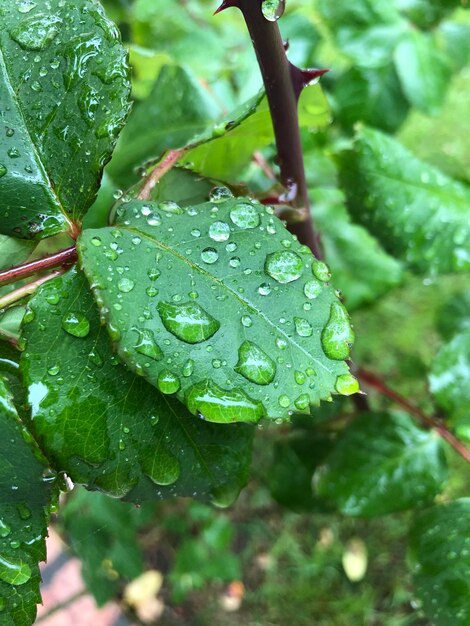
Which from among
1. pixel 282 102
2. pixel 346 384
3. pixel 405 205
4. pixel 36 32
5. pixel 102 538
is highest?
pixel 36 32

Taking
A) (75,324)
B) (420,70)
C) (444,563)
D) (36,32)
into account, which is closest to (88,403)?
(75,324)

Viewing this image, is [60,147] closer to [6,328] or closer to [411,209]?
[6,328]

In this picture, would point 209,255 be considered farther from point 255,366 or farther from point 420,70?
point 420,70

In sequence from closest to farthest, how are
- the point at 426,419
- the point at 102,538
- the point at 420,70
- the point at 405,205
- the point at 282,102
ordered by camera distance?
the point at 282,102 < the point at 405,205 < the point at 426,419 < the point at 420,70 < the point at 102,538

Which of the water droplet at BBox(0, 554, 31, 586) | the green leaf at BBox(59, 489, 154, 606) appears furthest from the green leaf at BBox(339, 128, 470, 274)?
the green leaf at BBox(59, 489, 154, 606)

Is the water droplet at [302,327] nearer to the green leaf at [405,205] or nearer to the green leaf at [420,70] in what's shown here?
the green leaf at [405,205]

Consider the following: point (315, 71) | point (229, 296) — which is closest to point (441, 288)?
point (315, 71)

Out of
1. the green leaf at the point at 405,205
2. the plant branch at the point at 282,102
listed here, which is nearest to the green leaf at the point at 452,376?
the green leaf at the point at 405,205

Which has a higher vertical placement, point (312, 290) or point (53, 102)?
point (53, 102)
